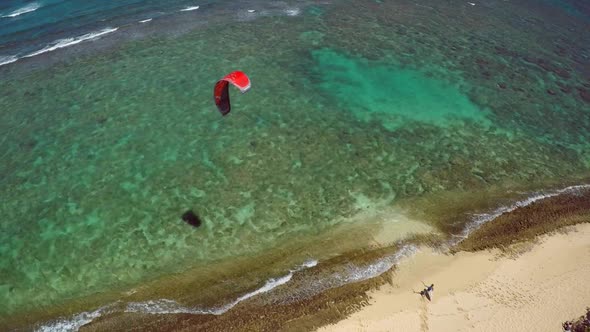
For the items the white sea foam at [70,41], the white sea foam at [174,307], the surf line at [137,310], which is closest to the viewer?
the surf line at [137,310]

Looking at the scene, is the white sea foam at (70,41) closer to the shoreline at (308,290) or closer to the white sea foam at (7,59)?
the white sea foam at (7,59)

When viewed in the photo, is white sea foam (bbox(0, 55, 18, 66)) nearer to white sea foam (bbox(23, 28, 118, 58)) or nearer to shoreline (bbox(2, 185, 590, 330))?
white sea foam (bbox(23, 28, 118, 58))

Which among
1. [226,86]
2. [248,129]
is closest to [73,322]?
[226,86]

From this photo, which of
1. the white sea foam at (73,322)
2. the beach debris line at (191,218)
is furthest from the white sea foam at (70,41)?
the white sea foam at (73,322)

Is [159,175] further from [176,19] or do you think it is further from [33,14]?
[33,14]

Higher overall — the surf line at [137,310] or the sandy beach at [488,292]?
the sandy beach at [488,292]

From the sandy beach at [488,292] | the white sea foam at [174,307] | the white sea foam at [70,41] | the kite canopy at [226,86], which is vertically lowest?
the white sea foam at [174,307]

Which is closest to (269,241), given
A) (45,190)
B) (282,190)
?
(282,190)
